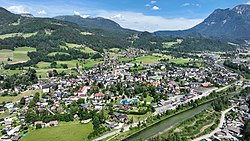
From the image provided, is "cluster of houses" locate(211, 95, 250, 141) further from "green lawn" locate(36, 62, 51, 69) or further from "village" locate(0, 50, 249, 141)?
"green lawn" locate(36, 62, 51, 69)

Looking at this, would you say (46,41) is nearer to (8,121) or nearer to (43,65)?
(43,65)

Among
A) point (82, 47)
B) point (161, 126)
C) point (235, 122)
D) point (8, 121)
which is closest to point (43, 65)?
point (82, 47)

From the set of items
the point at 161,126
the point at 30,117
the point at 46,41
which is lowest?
the point at 161,126

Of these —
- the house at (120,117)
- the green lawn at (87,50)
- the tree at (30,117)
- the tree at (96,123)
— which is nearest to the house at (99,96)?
the house at (120,117)

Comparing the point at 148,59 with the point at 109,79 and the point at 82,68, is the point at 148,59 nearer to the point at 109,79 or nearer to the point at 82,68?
the point at 82,68

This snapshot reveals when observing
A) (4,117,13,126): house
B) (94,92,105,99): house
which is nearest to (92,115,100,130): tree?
(94,92,105,99): house

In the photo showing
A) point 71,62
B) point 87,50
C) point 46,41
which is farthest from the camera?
point 87,50
